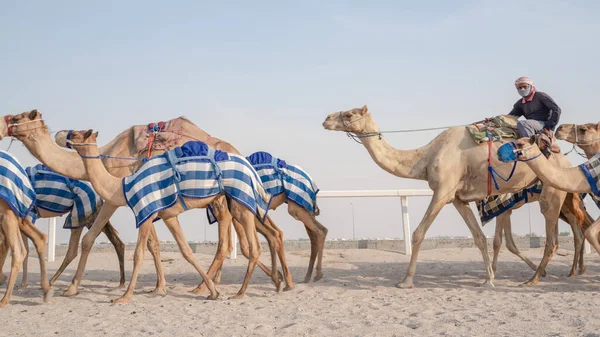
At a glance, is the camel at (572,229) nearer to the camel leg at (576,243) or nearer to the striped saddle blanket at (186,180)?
the camel leg at (576,243)

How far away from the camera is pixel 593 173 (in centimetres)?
924

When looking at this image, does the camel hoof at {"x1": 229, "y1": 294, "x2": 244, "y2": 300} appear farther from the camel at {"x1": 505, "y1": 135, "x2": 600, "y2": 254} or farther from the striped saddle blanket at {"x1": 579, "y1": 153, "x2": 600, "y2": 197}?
the striped saddle blanket at {"x1": 579, "y1": 153, "x2": 600, "y2": 197}

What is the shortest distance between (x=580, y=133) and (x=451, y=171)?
6.96 ft

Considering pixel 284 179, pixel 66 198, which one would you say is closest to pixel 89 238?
pixel 66 198

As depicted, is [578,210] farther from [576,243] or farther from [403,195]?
[403,195]

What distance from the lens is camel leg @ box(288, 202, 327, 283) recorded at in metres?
11.1

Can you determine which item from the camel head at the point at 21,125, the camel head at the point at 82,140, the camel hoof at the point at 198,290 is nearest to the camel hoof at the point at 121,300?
the camel hoof at the point at 198,290

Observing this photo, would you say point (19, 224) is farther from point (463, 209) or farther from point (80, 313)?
point (463, 209)

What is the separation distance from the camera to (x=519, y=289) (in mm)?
9625

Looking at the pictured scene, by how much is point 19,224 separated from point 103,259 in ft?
14.8

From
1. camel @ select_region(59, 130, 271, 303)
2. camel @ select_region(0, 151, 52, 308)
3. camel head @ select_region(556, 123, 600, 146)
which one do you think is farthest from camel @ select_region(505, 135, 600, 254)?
camel @ select_region(0, 151, 52, 308)

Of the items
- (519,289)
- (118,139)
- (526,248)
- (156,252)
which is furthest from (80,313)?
(526,248)

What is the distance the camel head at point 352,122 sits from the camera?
1067cm

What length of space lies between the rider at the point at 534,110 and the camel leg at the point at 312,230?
11.1 ft
